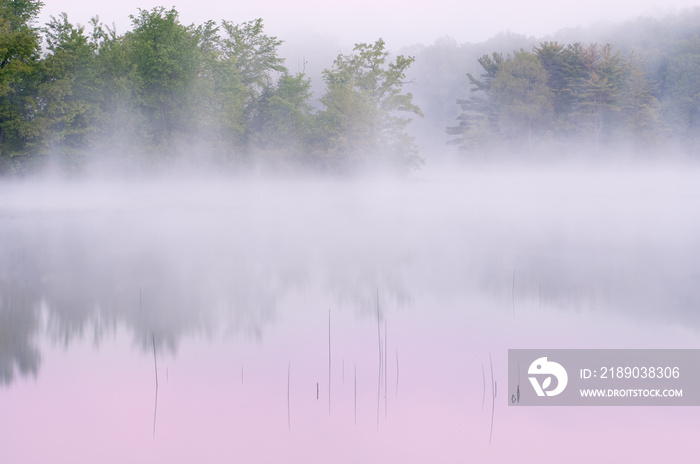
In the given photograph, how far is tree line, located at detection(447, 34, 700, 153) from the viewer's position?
57656mm

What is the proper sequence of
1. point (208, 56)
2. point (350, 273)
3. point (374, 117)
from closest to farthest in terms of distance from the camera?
point (350, 273)
point (208, 56)
point (374, 117)

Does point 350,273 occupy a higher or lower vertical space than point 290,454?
higher

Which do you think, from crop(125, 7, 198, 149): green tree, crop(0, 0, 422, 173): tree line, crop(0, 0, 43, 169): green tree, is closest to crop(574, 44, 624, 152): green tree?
crop(0, 0, 422, 173): tree line

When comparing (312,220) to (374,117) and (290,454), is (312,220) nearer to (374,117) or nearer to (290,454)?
(290,454)

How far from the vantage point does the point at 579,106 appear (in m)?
58.8

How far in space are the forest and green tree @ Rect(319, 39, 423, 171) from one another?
4.1 inches

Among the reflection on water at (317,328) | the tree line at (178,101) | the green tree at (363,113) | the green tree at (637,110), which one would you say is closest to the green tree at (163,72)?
the tree line at (178,101)

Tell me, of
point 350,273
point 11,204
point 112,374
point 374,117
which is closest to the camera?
point 112,374

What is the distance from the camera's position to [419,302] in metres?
10.1

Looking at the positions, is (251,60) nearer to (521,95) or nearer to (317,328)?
(521,95)

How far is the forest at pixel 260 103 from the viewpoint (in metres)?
37.2

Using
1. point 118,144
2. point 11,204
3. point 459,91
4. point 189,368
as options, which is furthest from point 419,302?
point 459,91

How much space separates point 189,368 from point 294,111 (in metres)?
45.2

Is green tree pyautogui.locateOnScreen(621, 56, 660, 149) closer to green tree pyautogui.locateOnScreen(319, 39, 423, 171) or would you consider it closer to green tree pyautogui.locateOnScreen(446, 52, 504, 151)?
green tree pyautogui.locateOnScreen(446, 52, 504, 151)
